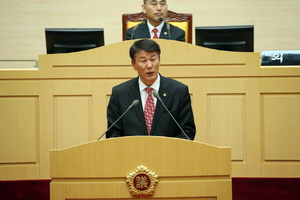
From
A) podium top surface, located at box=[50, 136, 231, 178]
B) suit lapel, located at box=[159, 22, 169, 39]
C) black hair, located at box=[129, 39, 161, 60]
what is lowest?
podium top surface, located at box=[50, 136, 231, 178]

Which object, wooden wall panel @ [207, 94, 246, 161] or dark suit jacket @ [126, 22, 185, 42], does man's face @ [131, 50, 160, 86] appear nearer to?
wooden wall panel @ [207, 94, 246, 161]

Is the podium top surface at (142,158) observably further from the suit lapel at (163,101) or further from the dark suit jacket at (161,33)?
the dark suit jacket at (161,33)

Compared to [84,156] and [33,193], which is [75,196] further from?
[33,193]

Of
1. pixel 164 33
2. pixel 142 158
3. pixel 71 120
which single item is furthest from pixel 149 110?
pixel 164 33

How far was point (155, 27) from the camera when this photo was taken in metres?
3.93

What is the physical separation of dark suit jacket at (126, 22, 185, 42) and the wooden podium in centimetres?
199

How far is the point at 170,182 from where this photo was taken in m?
1.89

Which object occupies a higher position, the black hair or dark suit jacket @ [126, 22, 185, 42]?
dark suit jacket @ [126, 22, 185, 42]

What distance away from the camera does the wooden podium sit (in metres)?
1.88

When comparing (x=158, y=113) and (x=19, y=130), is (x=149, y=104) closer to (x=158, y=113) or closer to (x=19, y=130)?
(x=158, y=113)

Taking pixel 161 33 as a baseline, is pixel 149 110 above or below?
below

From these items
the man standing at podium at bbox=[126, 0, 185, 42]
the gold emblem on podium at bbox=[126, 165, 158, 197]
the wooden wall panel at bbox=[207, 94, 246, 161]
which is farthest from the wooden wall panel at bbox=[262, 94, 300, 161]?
the gold emblem on podium at bbox=[126, 165, 158, 197]

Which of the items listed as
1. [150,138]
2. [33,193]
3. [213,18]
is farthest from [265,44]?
[150,138]

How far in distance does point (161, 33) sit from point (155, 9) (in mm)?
213
